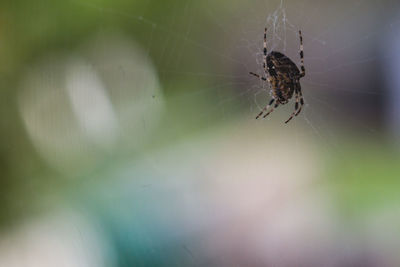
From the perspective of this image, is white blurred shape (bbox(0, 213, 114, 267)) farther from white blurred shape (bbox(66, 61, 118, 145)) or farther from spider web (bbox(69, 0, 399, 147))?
spider web (bbox(69, 0, 399, 147))

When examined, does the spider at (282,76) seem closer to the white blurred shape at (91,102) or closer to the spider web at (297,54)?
the spider web at (297,54)

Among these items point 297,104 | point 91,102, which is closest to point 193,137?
point 91,102

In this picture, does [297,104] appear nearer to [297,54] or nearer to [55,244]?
[297,54]

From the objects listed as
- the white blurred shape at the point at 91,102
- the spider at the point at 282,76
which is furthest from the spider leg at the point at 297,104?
the white blurred shape at the point at 91,102

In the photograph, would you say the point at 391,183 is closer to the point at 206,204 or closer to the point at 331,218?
the point at 331,218

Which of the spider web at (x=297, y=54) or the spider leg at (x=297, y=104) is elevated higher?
the spider web at (x=297, y=54)

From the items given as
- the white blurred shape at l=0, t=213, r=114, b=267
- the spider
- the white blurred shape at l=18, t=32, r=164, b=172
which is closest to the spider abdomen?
the spider

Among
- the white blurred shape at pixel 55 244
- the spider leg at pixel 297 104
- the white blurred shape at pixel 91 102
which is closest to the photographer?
the white blurred shape at pixel 55 244
